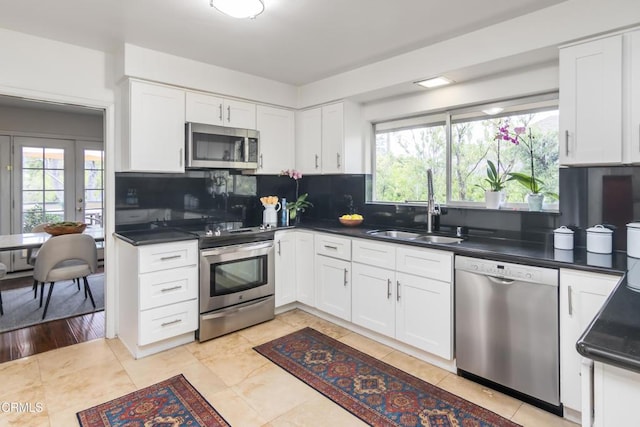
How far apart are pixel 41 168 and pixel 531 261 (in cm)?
636

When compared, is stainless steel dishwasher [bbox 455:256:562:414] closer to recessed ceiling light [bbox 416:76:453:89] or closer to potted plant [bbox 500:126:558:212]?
potted plant [bbox 500:126:558:212]

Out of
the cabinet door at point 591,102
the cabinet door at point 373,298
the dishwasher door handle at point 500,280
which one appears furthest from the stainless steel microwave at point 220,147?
the cabinet door at point 591,102

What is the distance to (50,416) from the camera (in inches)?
79.7

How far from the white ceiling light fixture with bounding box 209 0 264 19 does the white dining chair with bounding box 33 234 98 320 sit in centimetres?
278

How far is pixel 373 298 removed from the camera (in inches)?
116

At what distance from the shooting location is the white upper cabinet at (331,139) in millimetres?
3633

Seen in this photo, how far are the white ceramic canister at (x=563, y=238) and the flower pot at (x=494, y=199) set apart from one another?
22.0 inches

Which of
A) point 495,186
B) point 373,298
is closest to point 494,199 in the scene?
point 495,186

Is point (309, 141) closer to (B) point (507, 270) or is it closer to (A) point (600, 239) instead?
(B) point (507, 270)

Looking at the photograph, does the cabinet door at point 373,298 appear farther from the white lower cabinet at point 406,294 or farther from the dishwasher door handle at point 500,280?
the dishwasher door handle at point 500,280

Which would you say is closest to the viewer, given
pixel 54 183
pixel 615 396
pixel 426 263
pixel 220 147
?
pixel 615 396

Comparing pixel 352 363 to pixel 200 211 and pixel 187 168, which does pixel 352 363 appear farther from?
pixel 187 168

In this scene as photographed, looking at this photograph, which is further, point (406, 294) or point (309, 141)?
point (309, 141)

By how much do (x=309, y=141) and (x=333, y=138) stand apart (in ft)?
1.17
